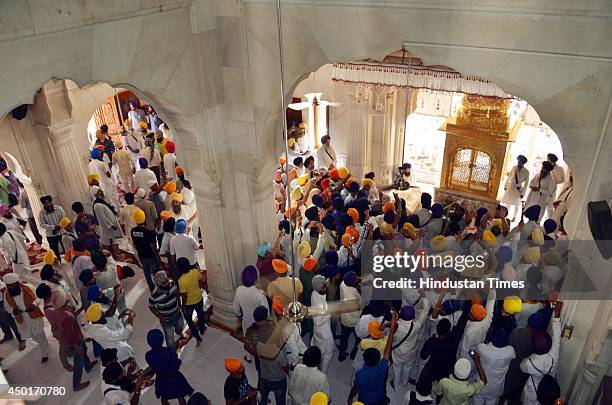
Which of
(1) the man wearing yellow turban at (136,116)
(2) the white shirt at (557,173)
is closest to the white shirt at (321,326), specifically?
(2) the white shirt at (557,173)

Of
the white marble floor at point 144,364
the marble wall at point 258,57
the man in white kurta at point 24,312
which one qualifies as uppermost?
the marble wall at point 258,57

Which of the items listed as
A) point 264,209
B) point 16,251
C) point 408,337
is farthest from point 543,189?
point 16,251

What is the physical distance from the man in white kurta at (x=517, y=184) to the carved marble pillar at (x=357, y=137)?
10.0 ft

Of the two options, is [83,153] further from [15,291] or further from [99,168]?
[15,291]

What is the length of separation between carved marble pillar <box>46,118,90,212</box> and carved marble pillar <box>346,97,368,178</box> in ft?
17.6

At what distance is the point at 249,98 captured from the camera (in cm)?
547

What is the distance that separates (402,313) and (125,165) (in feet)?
22.6

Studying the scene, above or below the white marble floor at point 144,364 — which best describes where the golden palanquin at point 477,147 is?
above

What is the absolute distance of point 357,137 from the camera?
10.0 meters

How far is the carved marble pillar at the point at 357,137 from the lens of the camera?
9.81m

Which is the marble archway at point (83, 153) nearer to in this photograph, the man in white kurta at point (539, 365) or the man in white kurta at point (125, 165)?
the man in white kurta at point (125, 165)

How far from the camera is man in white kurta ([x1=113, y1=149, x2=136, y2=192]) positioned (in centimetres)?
942

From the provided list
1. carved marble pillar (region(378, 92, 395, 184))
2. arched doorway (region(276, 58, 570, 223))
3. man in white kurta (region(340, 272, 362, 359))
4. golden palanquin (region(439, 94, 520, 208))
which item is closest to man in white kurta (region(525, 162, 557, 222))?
arched doorway (region(276, 58, 570, 223))

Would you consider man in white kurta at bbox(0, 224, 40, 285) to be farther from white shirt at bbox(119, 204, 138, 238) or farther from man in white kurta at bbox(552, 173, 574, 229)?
man in white kurta at bbox(552, 173, 574, 229)
